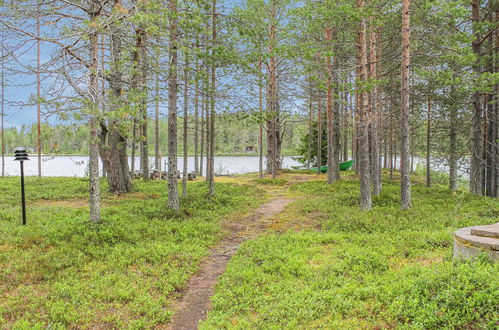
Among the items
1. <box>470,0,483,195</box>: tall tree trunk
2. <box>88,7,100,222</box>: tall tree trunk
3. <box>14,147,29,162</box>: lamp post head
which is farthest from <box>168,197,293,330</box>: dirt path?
<box>470,0,483,195</box>: tall tree trunk

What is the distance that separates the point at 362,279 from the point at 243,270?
2.27m

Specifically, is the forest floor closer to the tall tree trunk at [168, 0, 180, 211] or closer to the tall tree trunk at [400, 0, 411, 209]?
the tall tree trunk at [168, 0, 180, 211]

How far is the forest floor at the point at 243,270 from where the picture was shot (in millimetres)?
4344

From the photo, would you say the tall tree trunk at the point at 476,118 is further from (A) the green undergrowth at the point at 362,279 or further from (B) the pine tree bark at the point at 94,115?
(B) the pine tree bark at the point at 94,115

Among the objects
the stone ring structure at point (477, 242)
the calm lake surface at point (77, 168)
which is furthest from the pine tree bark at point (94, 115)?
the calm lake surface at point (77, 168)

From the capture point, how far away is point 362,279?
561cm

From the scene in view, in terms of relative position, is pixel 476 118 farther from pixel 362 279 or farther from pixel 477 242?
pixel 362 279

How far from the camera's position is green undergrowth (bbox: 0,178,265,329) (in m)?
5.07

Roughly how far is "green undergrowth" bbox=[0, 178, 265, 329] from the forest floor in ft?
0.08

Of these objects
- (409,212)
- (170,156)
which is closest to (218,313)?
(170,156)

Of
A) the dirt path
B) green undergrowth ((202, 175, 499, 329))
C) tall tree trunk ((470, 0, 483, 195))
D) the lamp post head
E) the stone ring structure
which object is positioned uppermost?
tall tree trunk ((470, 0, 483, 195))

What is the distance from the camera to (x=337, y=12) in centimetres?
1049

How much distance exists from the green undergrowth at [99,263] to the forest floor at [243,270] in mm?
24

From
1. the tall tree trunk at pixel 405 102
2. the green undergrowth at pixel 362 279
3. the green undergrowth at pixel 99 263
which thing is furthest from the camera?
the tall tree trunk at pixel 405 102
